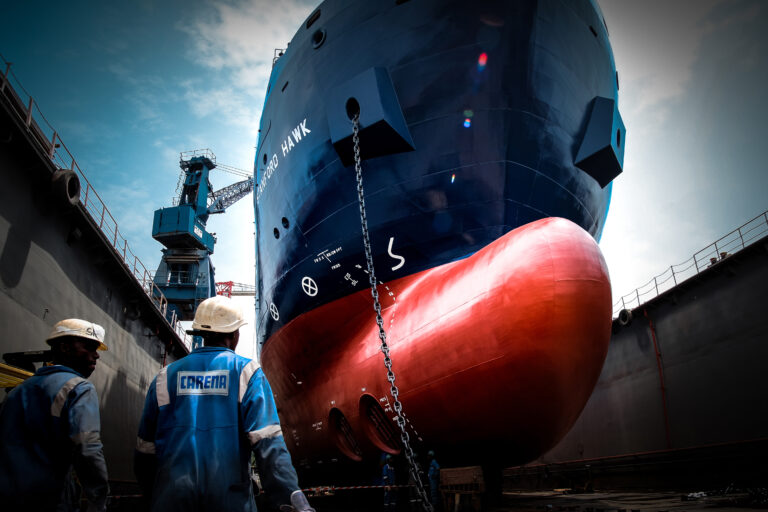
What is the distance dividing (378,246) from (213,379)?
17.2 feet

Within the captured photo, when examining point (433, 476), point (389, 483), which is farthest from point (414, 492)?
A: point (433, 476)

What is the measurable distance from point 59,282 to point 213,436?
6.88 metres

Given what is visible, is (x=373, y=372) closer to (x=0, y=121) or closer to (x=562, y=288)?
(x=562, y=288)

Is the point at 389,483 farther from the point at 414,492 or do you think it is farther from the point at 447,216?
the point at 447,216

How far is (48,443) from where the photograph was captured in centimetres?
234

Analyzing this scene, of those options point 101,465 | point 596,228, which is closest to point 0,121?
point 101,465

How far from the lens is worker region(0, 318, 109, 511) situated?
2.21 meters

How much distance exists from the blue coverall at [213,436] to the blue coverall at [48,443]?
1.37ft

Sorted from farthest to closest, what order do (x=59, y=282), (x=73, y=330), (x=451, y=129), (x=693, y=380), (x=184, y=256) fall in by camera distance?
(x=184, y=256)
(x=693, y=380)
(x=59, y=282)
(x=451, y=129)
(x=73, y=330)

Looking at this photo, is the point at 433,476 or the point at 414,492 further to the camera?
the point at 414,492

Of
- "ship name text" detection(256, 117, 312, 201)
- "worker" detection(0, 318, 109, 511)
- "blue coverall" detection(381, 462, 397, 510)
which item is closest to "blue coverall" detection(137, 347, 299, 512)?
"worker" detection(0, 318, 109, 511)

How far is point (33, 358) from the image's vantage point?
391 cm

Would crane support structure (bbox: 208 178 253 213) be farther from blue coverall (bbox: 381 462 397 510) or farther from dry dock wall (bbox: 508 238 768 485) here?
blue coverall (bbox: 381 462 397 510)

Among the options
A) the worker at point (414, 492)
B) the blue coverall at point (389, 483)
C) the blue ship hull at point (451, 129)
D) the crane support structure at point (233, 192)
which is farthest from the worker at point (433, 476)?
the crane support structure at point (233, 192)
